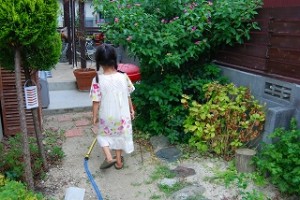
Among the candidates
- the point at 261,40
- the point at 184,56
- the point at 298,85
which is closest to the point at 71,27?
the point at 184,56

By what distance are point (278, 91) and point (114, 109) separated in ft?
6.73

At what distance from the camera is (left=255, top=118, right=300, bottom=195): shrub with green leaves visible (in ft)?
10.1

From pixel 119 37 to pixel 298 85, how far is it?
7.70ft

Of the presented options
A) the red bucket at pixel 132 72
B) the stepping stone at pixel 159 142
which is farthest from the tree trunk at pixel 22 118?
the red bucket at pixel 132 72

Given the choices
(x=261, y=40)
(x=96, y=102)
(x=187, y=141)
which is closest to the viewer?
(x=96, y=102)

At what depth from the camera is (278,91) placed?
3.86m

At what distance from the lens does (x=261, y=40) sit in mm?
4172

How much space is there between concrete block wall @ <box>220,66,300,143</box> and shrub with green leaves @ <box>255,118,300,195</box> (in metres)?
0.15

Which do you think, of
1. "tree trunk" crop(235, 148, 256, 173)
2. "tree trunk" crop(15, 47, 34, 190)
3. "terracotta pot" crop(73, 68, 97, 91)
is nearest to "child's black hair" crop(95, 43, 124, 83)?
"tree trunk" crop(15, 47, 34, 190)

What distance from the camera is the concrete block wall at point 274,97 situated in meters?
3.58

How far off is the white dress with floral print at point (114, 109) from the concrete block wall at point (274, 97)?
1.67 m

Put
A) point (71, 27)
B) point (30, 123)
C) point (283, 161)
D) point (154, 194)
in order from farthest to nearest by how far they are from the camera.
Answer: point (71, 27) → point (30, 123) → point (154, 194) → point (283, 161)

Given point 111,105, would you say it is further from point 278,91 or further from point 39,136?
point 278,91

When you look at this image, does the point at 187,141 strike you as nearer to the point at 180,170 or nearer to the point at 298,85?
the point at 180,170
